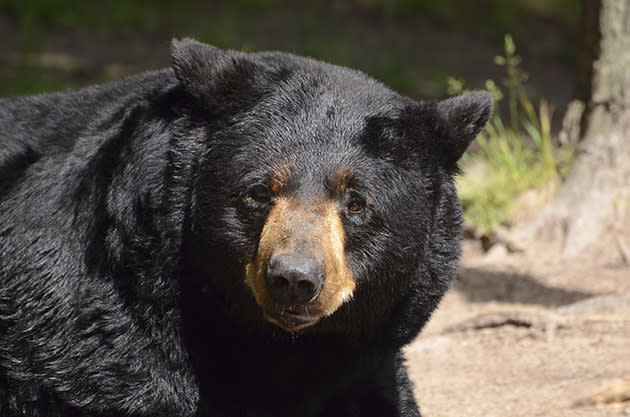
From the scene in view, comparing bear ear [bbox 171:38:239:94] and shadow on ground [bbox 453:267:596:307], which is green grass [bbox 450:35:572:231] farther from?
bear ear [bbox 171:38:239:94]

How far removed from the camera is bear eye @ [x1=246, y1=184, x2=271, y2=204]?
3.49 metres

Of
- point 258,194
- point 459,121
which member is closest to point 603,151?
point 459,121

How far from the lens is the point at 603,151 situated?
6160mm

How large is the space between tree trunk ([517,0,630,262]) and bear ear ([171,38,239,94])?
318 cm

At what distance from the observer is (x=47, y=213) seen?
373 centimetres

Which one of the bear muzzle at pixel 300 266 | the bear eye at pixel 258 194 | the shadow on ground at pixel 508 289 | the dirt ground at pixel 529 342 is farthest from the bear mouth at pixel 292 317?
the shadow on ground at pixel 508 289

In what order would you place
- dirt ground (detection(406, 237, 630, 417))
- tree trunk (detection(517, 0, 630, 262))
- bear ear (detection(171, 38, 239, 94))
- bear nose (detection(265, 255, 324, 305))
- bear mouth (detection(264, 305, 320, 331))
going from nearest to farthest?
bear nose (detection(265, 255, 324, 305)) < bear mouth (detection(264, 305, 320, 331)) < bear ear (detection(171, 38, 239, 94)) < dirt ground (detection(406, 237, 630, 417)) < tree trunk (detection(517, 0, 630, 262))

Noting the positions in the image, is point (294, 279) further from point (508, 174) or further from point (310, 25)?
point (310, 25)

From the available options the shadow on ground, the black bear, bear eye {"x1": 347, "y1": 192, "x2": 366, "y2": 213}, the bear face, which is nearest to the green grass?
the shadow on ground

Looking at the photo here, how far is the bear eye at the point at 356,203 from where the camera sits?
3549 mm

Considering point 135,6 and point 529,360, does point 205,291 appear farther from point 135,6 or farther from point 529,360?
point 135,6

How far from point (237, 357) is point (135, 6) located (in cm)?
887

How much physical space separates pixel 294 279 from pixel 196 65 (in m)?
0.95

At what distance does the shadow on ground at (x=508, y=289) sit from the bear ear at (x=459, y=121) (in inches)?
82.5
